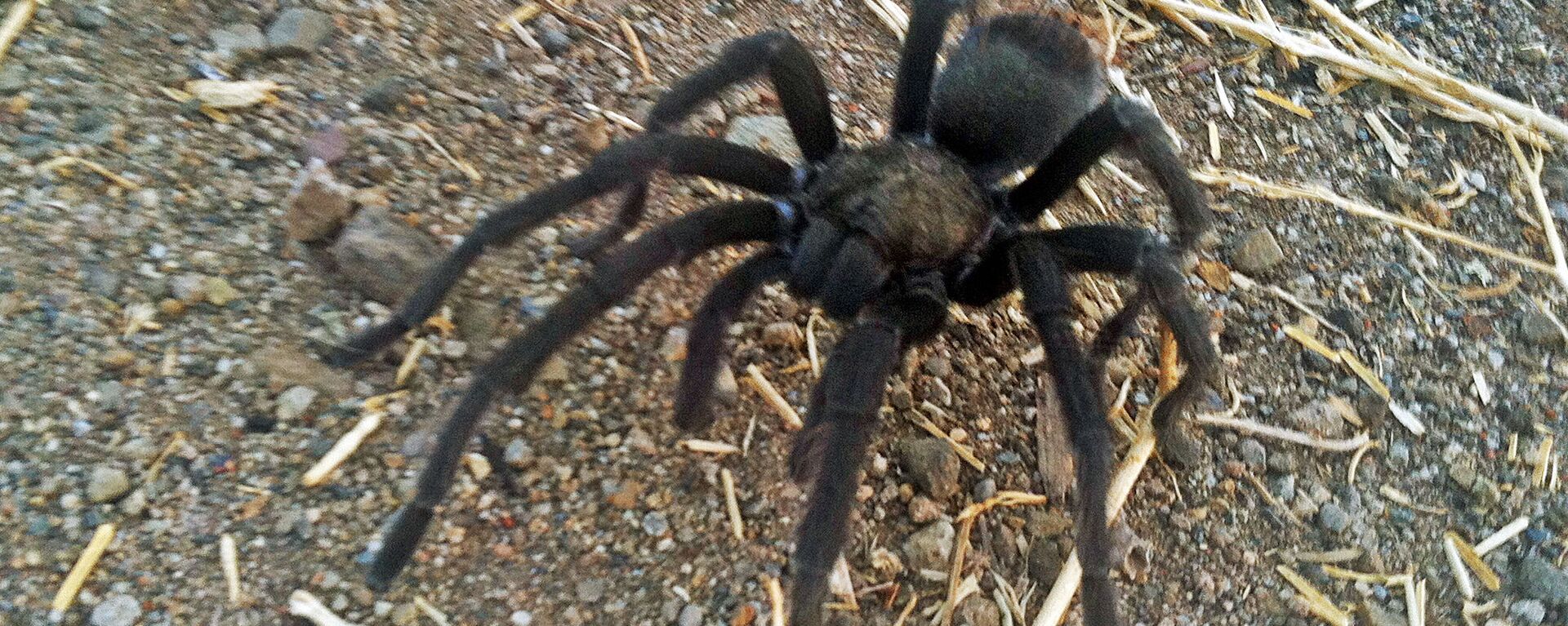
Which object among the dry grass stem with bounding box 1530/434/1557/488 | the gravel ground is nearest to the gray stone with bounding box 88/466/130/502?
the gravel ground

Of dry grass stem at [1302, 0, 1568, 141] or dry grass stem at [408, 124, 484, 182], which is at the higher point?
dry grass stem at [1302, 0, 1568, 141]

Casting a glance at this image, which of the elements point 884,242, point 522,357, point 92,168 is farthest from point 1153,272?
point 92,168

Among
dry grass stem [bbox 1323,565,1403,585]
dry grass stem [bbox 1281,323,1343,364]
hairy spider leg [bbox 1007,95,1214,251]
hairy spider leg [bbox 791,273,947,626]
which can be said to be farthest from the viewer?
dry grass stem [bbox 1281,323,1343,364]

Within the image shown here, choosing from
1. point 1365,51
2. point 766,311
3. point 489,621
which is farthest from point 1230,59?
point 489,621

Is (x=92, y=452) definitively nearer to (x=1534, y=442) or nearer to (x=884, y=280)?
(x=884, y=280)

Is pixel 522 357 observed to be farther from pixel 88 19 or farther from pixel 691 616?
pixel 88 19

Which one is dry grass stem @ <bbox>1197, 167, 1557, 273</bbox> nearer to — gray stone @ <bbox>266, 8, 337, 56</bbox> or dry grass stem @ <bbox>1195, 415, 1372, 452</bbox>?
dry grass stem @ <bbox>1195, 415, 1372, 452</bbox>
